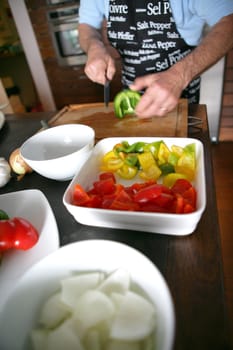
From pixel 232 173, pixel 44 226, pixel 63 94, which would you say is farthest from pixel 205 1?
pixel 63 94

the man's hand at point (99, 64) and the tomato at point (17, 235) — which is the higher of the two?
the man's hand at point (99, 64)

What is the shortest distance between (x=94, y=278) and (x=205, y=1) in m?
0.84

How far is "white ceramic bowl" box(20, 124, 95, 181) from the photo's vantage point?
0.55 metres

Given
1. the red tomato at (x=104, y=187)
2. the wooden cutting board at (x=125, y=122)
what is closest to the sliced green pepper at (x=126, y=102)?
the wooden cutting board at (x=125, y=122)

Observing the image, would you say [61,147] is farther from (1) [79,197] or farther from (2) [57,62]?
(2) [57,62]

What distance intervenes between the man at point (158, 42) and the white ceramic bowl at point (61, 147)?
180 mm

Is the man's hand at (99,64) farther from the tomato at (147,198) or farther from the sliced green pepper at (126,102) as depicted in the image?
the tomato at (147,198)

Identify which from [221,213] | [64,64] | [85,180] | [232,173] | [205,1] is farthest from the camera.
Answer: [64,64]

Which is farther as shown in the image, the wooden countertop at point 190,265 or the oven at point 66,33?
the oven at point 66,33

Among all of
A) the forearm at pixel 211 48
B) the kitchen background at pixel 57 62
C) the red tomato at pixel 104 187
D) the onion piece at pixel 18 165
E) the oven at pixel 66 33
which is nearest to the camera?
the red tomato at pixel 104 187

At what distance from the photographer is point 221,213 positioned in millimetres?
1244

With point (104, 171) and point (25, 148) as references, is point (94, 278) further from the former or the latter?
point (25, 148)

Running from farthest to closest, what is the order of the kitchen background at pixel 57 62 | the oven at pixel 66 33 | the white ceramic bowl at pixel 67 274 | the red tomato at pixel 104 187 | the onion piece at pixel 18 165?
→ 1. the oven at pixel 66 33
2. the kitchen background at pixel 57 62
3. the onion piece at pixel 18 165
4. the red tomato at pixel 104 187
5. the white ceramic bowl at pixel 67 274

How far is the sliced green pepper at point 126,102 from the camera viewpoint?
31.0 inches
